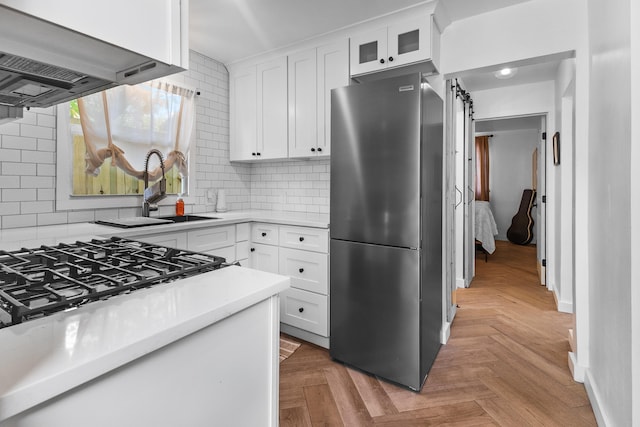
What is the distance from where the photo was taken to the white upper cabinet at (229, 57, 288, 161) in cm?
311

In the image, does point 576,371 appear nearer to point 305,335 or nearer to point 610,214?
point 610,214

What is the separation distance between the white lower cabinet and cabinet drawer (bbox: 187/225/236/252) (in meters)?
0.24

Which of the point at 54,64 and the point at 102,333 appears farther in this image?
the point at 54,64

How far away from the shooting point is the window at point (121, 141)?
231 centimetres

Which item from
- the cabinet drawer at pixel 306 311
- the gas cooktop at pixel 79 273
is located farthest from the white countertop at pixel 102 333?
the cabinet drawer at pixel 306 311

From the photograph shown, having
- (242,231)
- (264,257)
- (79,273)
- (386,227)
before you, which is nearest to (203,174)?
(242,231)

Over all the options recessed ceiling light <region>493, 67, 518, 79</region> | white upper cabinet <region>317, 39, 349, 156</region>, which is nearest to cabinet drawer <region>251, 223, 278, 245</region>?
white upper cabinet <region>317, 39, 349, 156</region>

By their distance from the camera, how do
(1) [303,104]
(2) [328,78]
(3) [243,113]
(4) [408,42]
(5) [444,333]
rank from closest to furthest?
(4) [408,42] → (5) [444,333] → (2) [328,78] → (1) [303,104] → (3) [243,113]

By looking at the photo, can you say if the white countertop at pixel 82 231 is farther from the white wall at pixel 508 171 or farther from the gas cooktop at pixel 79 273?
the white wall at pixel 508 171

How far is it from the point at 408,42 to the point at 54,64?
229 cm

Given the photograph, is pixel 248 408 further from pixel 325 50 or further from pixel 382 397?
pixel 325 50

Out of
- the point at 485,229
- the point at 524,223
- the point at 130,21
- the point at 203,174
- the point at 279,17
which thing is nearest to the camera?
the point at 130,21

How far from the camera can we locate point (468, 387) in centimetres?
209

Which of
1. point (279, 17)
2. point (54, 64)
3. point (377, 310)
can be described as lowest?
point (377, 310)
